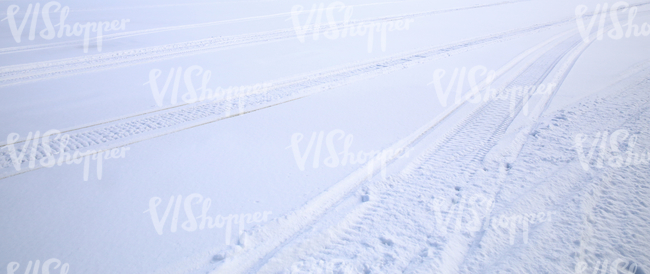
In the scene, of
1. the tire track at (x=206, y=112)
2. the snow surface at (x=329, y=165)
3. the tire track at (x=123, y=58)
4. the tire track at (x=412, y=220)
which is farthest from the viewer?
the tire track at (x=123, y=58)

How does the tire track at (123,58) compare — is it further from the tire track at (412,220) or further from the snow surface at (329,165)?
the tire track at (412,220)

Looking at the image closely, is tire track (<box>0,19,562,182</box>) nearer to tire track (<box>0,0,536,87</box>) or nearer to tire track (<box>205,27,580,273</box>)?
tire track (<box>205,27,580,273</box>)

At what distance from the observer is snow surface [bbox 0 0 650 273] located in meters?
2.51

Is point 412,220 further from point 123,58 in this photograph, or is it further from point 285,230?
point 123,58

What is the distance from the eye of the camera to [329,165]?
3.65 m

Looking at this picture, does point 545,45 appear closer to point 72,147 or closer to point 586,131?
point 586,131

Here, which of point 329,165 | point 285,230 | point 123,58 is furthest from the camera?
point 123,58

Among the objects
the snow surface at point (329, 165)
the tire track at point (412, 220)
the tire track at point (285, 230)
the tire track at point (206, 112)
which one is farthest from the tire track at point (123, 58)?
the tire track at point (412, 220)

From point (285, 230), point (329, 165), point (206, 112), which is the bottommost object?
point (285, 230)

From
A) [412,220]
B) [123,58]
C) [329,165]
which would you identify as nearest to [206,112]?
[329,165]

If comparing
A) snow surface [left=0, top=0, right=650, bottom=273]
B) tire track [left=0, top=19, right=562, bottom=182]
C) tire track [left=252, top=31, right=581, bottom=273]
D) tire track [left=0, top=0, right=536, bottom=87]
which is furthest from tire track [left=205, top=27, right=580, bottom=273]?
tire track [left=0, top=0, right=536, bottom=87]

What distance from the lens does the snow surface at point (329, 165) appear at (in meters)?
2.51

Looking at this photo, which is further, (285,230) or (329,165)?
(329,165)

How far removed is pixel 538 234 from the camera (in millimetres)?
2551
